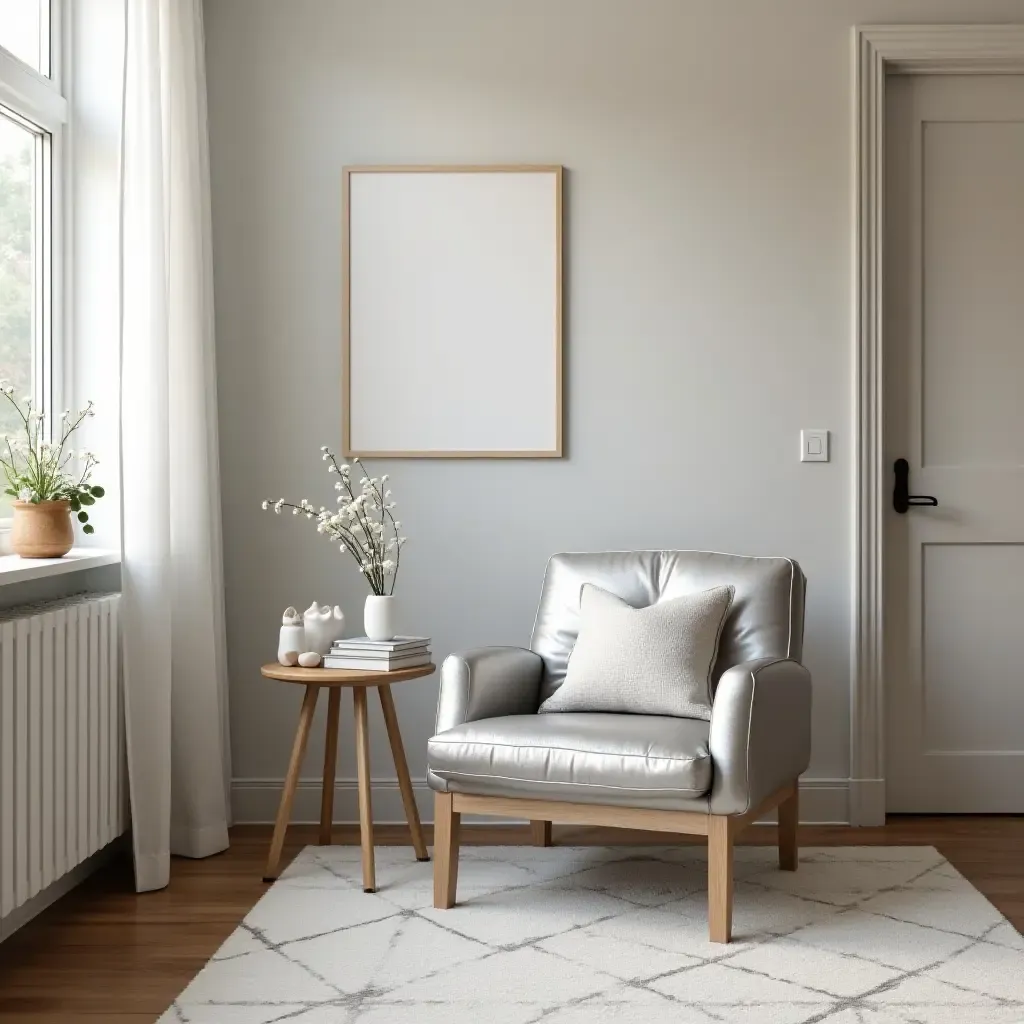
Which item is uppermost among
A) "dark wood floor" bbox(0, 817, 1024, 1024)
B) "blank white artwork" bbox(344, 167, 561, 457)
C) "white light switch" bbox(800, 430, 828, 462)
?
"blank white artwork" bbox(344, 167, 561, 457)

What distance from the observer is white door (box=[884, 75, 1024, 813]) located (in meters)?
3.70

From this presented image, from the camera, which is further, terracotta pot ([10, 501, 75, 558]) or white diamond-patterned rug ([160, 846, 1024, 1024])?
terracotta pot ([10, 501, 75, 558])

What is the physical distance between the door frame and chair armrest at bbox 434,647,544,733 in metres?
1.09

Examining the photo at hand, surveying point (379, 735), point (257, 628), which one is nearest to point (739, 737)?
point (379, 735)

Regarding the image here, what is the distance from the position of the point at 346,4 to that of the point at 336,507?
1528 mm

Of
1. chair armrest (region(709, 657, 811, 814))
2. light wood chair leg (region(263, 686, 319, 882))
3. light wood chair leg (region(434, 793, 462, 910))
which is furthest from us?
light wood chair leg (region(263, 686, 319, 882))

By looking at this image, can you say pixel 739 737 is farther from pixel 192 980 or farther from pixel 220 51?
pixel 220 51

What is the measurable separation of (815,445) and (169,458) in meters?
1.88

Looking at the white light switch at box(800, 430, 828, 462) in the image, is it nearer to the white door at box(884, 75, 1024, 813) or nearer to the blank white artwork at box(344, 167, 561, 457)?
the white door at box(884, 75, 1024, 813)

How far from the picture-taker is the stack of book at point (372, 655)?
3.07 m

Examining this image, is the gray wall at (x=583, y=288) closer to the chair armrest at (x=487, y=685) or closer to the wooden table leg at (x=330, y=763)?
the wooden table leg at (x=330, y=763)

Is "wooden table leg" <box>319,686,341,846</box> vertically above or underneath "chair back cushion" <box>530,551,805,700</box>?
underneath

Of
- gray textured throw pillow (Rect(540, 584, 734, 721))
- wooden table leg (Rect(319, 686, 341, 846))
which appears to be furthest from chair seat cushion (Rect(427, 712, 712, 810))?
wooden table leg (Rect(319, 686, 341, 846))

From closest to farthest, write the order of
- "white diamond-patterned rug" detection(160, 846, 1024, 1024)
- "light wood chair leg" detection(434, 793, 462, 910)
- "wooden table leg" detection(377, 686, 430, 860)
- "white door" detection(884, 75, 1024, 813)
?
1. "white diamond-patterned rug" detection(160, 846, 1024, 1024)
2. "light wood chair leg" detection(434, 793, 462, 910)
3. "wooden table leg" detection(377, 686, 430, 860)
4. "white door" detection(884, 75, 1024, 813)
